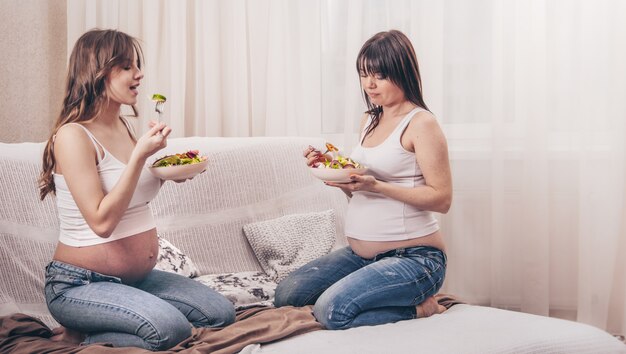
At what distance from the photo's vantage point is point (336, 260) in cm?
236

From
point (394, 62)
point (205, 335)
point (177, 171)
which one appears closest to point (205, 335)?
point (205, 335)

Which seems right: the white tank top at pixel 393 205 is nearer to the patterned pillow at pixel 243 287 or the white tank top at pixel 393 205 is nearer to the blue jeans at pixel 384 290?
the blue jeans at pixel 384 290

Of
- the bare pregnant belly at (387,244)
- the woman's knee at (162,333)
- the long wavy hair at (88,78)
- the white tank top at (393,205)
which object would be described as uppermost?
the long wavy hair at (88,78)

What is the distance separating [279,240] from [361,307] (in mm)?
716

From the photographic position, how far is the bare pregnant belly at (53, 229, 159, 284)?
1959 mm

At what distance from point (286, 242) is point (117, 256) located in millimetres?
840

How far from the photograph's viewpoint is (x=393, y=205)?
7.22 feet

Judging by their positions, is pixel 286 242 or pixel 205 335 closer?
pixel 205 335

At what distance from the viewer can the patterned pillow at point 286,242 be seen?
267 centimetres

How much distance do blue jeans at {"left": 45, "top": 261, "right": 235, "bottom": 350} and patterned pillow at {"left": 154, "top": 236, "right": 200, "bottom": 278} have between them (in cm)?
37

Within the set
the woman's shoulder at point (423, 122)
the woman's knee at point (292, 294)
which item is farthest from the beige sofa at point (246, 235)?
the woman's shoulder at point (423, 122)

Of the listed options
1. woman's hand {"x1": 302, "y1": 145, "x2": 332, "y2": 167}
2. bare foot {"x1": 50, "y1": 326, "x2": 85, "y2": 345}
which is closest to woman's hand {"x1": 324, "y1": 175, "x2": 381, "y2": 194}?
woman's hand {"x1": 302, "y1": 145, "x2": 332, "y2": 167}

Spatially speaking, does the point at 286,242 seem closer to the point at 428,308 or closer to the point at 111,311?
the point at 428,308

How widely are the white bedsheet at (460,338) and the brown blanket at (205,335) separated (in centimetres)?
4
